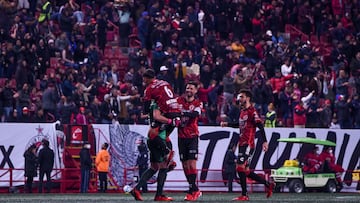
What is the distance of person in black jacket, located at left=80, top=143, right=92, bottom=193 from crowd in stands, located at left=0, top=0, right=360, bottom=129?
1.16m

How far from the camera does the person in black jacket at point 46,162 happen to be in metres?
31.2

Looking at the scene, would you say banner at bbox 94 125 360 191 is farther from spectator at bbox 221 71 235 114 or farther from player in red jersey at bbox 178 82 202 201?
player in red jersey at bbox 178 82 202 201

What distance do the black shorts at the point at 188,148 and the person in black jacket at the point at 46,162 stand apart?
1193cm

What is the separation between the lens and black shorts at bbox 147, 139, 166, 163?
732 inches

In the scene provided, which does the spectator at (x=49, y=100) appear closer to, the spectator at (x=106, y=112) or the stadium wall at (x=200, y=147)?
the stadium wall at (x=200, y=147)

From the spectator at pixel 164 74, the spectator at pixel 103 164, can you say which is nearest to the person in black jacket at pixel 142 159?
the spectator at pixel 103 164

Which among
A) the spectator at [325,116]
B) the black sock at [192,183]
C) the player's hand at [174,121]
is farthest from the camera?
the spectator at [325,116]

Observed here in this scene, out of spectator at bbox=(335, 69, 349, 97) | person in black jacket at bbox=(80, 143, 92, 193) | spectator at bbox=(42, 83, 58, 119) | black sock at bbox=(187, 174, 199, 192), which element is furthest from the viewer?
spectator at bbox=(335, 69, 349, 97)

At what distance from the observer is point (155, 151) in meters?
18.7

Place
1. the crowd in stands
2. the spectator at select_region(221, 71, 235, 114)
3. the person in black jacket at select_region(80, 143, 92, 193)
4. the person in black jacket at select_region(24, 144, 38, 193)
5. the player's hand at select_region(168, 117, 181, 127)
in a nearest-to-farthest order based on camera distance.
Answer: the player's hand at select_region(168, 117, 181, 127), the person in black jacket at select_region(24, 144, 38, 193), the person in black jacket at select_region(80, 143, 92, 193), the crowd in stands, the spectator at select_region(221, 71, 235, 114)

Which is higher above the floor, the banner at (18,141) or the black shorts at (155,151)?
the black shorts at (155,151)

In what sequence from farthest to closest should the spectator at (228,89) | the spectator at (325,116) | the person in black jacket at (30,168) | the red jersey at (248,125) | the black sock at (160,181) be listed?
the spectator at (325,116) < the spectator at (228,89) < the person in black jacket at (30,168) < the red jersey at (248,125) < the black sock at (160,181)

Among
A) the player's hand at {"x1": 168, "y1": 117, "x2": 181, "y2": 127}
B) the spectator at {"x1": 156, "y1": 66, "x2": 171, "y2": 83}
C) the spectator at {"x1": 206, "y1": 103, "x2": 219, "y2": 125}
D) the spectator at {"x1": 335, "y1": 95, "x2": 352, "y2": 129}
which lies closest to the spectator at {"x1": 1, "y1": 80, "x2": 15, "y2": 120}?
the spectator at {"x1": 156, "y1": 66, "x2": 171, "y2": 83}

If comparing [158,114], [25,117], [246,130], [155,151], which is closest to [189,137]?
[155,151]
